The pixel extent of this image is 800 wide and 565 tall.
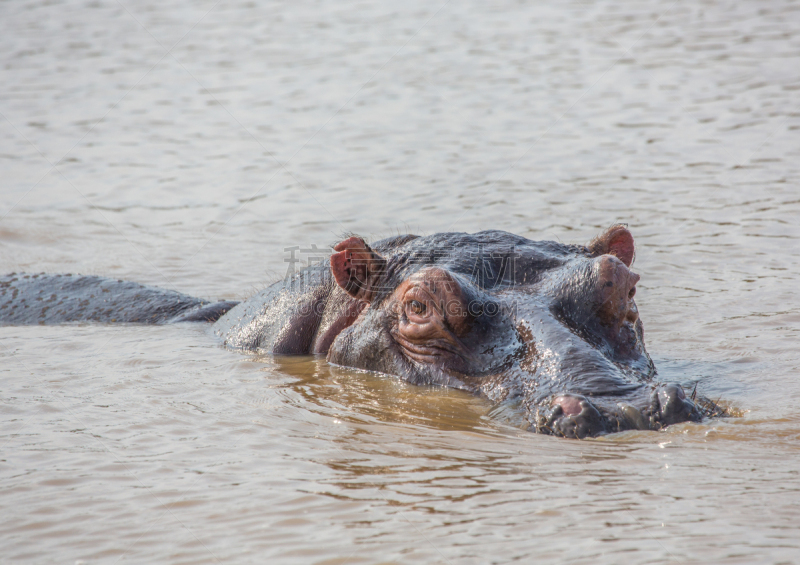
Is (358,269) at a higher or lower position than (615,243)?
lower

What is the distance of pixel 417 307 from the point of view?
595 cm

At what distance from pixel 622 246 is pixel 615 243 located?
67mm

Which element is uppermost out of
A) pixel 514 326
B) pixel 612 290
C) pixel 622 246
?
pixel 622 246

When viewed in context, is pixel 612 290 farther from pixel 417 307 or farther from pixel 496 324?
pixel 417 307

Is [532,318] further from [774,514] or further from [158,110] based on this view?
[158,110]

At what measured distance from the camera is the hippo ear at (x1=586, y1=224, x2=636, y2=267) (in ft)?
22.5

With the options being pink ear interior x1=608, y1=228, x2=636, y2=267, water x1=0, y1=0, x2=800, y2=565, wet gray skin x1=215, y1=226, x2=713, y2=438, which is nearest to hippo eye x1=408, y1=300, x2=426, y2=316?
wet gray skin x1=215, y1=226, x2=713, y2=438

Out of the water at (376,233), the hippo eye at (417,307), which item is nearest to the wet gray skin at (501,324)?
the hippo eye at (417,307)

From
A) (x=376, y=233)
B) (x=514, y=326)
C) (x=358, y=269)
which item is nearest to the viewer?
(x=514, y=326)

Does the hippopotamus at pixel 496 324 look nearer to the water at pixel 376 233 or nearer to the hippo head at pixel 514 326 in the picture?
the hippo head at pixel 514 326

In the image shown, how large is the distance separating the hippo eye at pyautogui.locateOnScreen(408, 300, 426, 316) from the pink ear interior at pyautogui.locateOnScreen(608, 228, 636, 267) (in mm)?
1845

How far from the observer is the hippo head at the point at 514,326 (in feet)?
16.3

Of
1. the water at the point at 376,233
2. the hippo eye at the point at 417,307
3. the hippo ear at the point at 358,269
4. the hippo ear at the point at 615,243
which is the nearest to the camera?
the water at the point at 376,233

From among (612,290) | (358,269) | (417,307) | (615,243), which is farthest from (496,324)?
(615,243)
